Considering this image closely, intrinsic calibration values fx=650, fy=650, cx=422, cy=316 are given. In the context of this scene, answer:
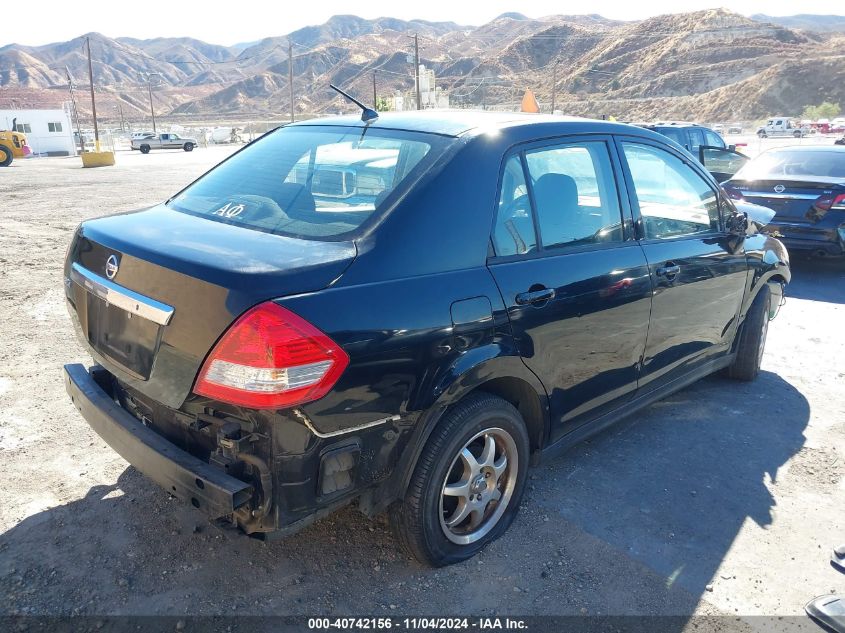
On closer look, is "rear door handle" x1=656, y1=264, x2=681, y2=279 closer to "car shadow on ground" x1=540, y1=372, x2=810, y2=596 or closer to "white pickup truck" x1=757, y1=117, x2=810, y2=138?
"car shadow on ground" x1=540, y1=372, x2=810, y2=596

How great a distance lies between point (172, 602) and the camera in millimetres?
2574

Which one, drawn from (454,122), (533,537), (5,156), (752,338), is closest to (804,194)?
(752,338)

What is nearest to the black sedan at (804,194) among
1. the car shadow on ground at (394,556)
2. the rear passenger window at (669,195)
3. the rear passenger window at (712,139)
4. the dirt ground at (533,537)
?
the rear passenger window at (669,195)

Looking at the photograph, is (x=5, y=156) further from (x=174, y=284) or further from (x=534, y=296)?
(x=534, y=296)

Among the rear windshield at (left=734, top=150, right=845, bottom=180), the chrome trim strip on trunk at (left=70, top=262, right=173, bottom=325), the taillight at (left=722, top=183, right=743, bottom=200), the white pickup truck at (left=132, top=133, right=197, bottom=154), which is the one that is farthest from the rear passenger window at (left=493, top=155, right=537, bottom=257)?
the white pickup truck at (left=132, top=133, right=197, bottom=154)

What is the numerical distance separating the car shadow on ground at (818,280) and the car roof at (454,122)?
5.31 metres

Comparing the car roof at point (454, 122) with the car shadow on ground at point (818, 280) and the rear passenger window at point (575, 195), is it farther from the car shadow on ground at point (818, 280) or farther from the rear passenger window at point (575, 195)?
the car shadow on ground at point (818, 280)

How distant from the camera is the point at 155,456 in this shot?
2.38 metres

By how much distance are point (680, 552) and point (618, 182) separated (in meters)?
1.86

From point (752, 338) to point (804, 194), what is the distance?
447 centimetres

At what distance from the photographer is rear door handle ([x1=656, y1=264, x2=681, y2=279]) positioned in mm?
3535

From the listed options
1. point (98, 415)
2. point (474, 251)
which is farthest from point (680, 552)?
point (98, 415)

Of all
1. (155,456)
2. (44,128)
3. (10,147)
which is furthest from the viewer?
(44,128)

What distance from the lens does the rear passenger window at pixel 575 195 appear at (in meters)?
3.02
